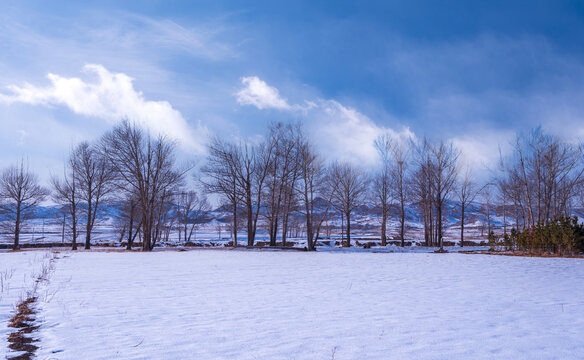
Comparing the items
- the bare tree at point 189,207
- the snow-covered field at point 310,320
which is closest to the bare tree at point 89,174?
the bare tree at point 189,207

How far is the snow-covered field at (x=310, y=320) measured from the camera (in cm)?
376

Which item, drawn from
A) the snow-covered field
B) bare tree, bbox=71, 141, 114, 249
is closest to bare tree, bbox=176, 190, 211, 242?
bare tree, bbox=71, 141, 114, 249

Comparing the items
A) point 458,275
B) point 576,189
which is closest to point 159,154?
point 458,275

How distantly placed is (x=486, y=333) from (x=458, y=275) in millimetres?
6705

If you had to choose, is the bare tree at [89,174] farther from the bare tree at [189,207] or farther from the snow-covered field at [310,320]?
the snow-covered field at [310,320]

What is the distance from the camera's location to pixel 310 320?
5.05 m

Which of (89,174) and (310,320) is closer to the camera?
(310,320)

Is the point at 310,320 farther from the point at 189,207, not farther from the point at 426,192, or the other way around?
the point at 189,207

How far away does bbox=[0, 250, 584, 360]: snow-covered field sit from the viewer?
3.76 metres

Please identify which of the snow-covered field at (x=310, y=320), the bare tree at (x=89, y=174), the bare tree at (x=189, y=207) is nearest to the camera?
the snow-covered field at (x=310, y=320)

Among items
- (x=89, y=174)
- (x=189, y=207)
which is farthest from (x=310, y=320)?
(x=189, y=207)

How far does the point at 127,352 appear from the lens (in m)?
3.65

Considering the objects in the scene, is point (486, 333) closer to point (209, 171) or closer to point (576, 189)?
point (209, 171)

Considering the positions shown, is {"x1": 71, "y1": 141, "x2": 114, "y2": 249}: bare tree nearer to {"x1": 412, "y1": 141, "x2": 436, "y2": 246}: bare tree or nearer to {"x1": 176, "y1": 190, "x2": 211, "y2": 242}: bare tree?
{"x1": 176, "y1": 190, "x2": 211, "y2": 242}: bare tree
